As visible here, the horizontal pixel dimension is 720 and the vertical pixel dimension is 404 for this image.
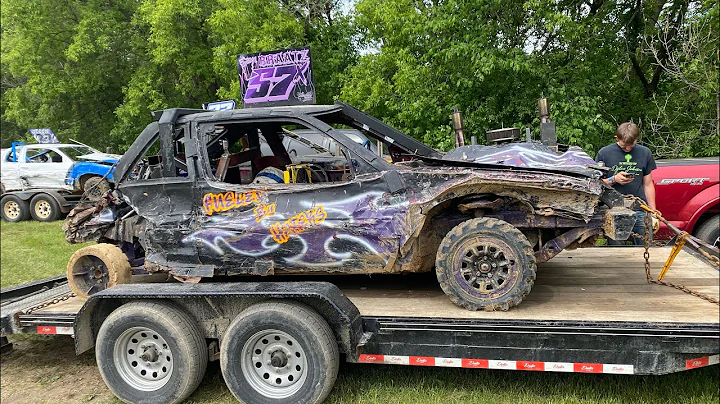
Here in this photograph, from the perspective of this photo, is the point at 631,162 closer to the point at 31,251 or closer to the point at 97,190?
the point at 97,190

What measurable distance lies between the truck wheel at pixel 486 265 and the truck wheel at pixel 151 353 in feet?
6.48

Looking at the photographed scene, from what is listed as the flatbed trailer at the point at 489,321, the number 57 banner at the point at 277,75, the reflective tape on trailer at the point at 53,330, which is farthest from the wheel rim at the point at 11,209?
the reflective tape on trailer at the point at 53,330

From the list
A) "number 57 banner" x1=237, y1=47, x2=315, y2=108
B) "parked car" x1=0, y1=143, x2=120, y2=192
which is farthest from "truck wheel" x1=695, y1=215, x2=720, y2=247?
"parked car" x1=0, y1=143, x2=120, y2=192

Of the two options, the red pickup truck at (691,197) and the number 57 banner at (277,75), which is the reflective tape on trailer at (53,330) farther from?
the red pickup truck at (691,197)

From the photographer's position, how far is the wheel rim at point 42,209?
12398 millimetres

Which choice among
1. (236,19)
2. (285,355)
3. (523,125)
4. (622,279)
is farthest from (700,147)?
(236,19)

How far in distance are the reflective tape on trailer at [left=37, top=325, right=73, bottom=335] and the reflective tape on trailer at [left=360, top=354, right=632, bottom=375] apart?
2471mm

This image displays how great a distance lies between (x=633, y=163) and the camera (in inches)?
197

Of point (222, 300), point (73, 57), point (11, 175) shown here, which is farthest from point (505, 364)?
point (73, 57)

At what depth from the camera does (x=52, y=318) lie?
4078mm

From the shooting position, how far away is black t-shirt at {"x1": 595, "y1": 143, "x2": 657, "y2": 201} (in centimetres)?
501

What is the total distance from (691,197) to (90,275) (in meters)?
6.76

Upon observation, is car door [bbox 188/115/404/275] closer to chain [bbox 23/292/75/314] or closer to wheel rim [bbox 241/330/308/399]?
wheel rim [bbox 241/330/308/399]

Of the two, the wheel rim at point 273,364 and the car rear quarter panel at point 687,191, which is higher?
the car rear quarter panel at point 687,191
